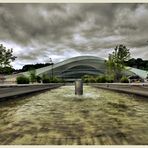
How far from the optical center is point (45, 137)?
6375mm

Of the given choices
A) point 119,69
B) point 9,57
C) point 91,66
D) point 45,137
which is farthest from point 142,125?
point 91,66

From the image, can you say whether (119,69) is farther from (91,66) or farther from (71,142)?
(91,66)

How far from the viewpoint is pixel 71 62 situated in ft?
519

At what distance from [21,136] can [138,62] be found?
123 metres

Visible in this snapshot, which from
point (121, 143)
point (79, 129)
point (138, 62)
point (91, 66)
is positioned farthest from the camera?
point (91, 66)

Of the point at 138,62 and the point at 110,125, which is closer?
the point at 110,125

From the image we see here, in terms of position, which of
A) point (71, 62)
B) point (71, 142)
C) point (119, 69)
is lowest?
point (71, 142)

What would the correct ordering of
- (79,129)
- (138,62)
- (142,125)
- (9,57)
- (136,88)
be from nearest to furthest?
(79,129)
(142,125)
(136,88)
(9,57)
(138,62)

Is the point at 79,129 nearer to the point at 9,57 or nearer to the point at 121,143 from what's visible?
the point at 121,143

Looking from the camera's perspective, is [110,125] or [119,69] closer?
[110,125]

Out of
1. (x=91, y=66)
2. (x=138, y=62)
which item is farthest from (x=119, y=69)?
(x=91, y=66)

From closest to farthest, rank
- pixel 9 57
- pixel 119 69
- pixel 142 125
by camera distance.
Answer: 1. pixel 142 125
2. pixel 9 57
3. pixel 119 69

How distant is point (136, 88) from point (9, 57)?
36.5 meters

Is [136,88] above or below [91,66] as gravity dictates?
below
